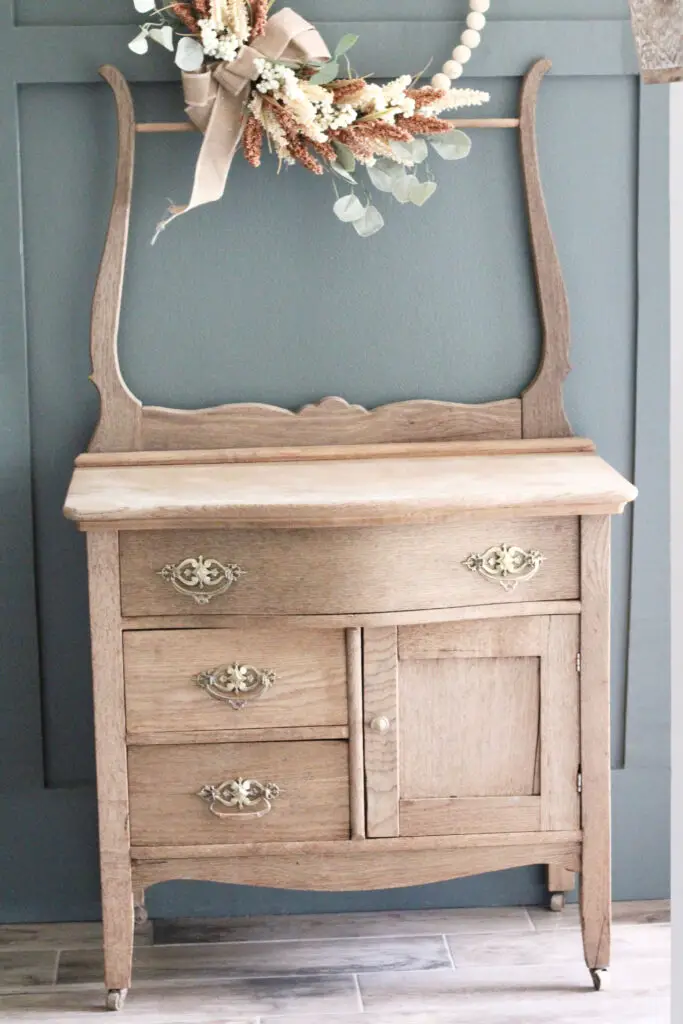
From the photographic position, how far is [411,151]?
2.29m

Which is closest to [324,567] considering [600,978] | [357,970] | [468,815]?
[468,815]

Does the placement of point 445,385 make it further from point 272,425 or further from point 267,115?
point 267,115

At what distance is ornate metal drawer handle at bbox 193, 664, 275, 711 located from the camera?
213cm

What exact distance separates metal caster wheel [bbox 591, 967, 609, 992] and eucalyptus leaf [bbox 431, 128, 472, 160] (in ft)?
4.93

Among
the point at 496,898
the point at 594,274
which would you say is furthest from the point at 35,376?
the point at 496,898

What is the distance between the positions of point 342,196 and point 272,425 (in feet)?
1.49

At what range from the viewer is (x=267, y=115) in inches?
87.2

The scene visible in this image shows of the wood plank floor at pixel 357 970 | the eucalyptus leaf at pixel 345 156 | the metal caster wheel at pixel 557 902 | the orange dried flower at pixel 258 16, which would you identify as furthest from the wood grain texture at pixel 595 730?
the orange dried flower at pixel 258 16

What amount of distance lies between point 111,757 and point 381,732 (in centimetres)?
46

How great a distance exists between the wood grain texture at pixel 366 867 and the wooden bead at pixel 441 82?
1370 mm

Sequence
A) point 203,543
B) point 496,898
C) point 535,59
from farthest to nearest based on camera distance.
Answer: point 496,898 < point 535,59 < point 203,543

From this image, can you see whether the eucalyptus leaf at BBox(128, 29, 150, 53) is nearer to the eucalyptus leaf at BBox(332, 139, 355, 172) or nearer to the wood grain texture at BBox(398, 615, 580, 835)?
the eucalyptus leaf at BBox(332, 139, 355, 172)

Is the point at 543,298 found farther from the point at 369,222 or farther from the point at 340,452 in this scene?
the point at 340,452

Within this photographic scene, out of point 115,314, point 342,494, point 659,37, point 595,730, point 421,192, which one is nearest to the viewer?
point 659,37
